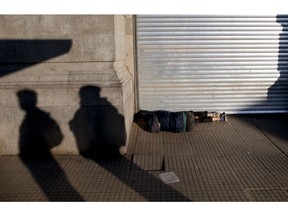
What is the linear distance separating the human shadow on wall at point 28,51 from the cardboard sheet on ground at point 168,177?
9.19ft

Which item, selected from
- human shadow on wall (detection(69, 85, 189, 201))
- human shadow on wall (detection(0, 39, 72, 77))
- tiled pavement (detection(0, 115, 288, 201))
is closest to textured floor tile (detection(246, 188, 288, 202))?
tiled pavement (detection(0, 115, 288, 201))

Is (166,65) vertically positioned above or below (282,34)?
below

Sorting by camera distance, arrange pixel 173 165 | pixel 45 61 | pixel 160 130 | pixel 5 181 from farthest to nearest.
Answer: pixel 160 130 → pixel 45 61 → pixel 173 165 → pixel 5 181

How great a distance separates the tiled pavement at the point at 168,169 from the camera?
13.8 feet

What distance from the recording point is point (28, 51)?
5.55m

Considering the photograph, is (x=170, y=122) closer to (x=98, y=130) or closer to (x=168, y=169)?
(x=98, y=130)

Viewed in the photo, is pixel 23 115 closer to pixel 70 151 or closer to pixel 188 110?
pixel 70 151

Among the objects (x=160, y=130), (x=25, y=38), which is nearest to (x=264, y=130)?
(x=160, y=130)

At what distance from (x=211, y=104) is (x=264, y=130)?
1617mm

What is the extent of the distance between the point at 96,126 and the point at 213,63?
3907mm

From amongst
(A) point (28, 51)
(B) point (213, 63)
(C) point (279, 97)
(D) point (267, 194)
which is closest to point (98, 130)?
(A) point (28, 51)

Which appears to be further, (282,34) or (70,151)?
(282,34)

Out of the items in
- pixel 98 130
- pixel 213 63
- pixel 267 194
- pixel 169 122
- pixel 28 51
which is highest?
pixel 28 51

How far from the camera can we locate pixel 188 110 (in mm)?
8211
